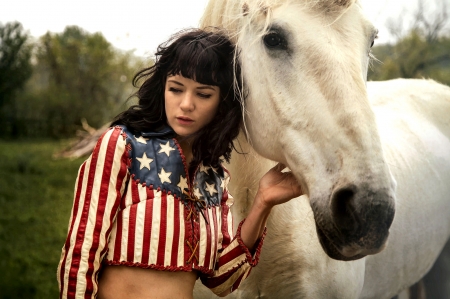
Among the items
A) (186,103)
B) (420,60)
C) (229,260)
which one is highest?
(420,60)

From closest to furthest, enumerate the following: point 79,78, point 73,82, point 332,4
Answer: point 332,4
point 73,82
point 79,78

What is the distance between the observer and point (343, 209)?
1218 mm

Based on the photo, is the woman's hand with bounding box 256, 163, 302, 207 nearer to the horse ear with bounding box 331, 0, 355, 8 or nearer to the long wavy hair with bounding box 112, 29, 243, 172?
the long wavy hair with bounding box 112, 29, 243, 172

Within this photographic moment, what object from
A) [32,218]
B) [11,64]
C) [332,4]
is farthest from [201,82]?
[11,64]

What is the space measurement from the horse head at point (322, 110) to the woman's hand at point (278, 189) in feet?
0.20

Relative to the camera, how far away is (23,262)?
4.61 metres

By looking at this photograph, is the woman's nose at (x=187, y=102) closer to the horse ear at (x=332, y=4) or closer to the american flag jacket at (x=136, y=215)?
the american flag jacket at (x=136, y=215)

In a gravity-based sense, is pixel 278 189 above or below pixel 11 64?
below

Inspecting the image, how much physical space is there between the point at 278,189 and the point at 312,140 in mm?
229

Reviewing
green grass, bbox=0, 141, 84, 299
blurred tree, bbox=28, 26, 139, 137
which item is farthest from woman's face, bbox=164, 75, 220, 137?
blurred tree, bbox=28, 26, 139, 137

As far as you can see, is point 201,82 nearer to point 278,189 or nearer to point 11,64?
point 278,189

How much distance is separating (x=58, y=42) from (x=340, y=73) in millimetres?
13625

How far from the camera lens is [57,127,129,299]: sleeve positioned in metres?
1.19

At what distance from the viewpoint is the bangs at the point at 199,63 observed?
1369mm
